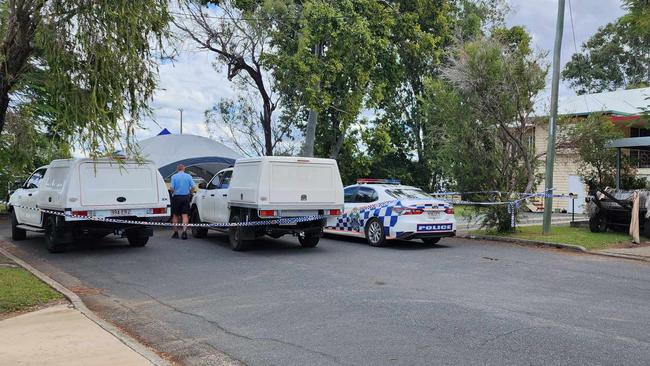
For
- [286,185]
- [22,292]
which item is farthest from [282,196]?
[22,292]

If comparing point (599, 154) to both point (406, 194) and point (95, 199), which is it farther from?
point (95, 199)

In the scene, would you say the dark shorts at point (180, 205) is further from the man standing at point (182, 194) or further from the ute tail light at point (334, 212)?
the ute tail light at point (334, 212)

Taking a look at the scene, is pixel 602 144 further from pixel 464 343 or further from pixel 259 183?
pixel 464 343

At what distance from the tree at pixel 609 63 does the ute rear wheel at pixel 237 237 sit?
129 feet

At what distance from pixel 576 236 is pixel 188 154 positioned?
528 inches

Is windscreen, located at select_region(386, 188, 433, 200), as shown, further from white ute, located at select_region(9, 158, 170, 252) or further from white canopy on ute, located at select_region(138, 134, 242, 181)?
white canopy on ute, located at select_region(138, 134, 242, 181)

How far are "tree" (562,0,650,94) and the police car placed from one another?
119 feet

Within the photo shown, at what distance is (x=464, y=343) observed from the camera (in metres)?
5.57

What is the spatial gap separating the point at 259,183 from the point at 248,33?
11.2 m


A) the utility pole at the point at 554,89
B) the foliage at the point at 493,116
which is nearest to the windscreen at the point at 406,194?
the foliage at the point at 493,116

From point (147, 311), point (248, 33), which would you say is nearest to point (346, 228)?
point (147, 311)

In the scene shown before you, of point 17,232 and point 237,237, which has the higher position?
point 237,237

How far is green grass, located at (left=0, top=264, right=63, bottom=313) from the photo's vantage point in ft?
23.3

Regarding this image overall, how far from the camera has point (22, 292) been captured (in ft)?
25.0
